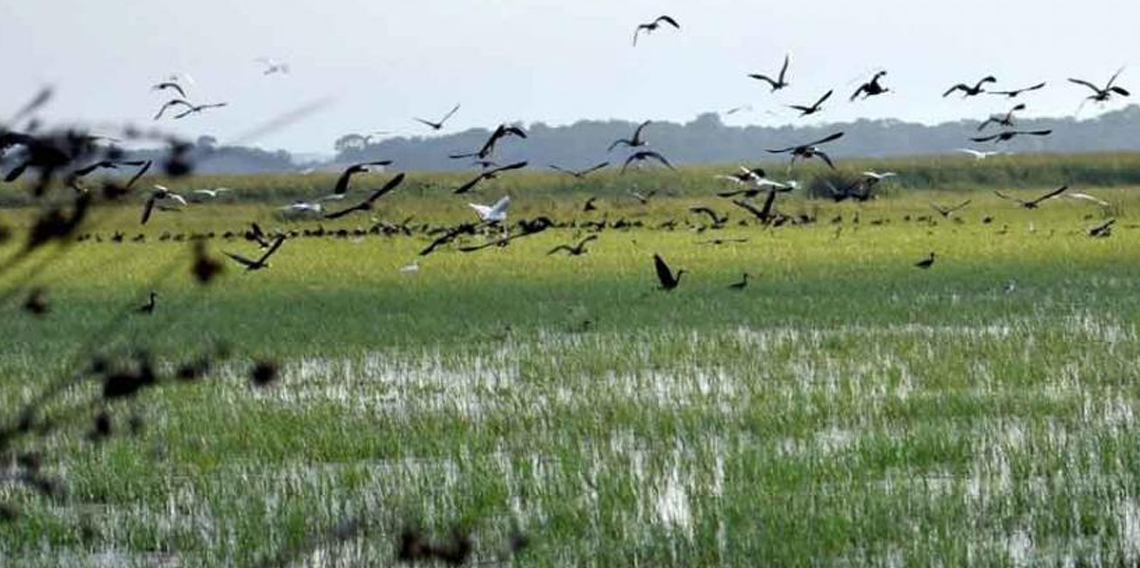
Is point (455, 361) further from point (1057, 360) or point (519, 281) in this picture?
point (519, 281)

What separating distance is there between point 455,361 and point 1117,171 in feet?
218

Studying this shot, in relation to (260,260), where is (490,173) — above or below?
above

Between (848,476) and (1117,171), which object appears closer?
(848,476)

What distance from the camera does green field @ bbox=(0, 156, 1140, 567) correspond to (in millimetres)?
9328

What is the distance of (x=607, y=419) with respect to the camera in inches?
560

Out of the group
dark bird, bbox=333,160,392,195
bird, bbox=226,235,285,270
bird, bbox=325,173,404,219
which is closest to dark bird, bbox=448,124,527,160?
bird, bbox=226,235,285,270

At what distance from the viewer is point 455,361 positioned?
63.3 feet

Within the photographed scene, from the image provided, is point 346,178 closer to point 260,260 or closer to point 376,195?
point 260,260

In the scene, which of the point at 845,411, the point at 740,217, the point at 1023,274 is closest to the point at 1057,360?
the point at 845,411

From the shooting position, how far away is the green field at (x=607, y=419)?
9328 millimetres

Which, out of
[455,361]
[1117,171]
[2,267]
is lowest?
[1117,171]

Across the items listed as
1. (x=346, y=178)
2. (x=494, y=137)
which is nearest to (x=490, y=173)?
(x=494, y=137)

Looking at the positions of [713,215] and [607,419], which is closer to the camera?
[607,419]

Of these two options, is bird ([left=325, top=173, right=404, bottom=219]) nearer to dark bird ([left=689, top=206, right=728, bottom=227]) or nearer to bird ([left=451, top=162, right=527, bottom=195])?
bird ([left=451, top=162, right=527, bottom=195])
